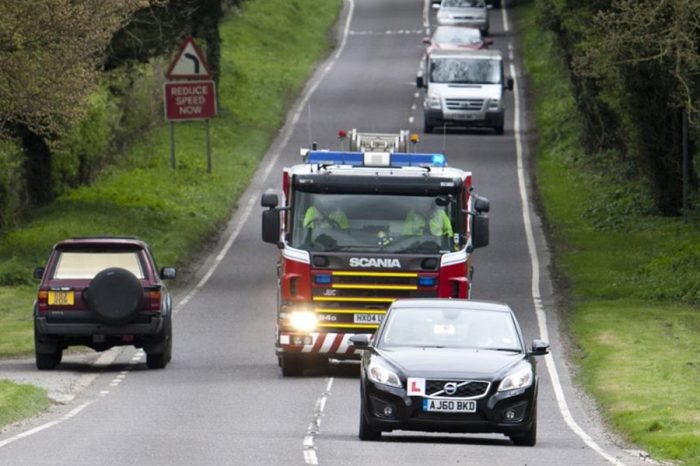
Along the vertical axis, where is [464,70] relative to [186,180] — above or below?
above

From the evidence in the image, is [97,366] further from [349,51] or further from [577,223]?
[349,51]

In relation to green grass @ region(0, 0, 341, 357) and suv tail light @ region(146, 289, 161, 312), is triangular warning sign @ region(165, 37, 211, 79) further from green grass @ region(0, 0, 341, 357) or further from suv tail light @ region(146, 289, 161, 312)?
suv tail light @ region(146, 289, 161, 312)

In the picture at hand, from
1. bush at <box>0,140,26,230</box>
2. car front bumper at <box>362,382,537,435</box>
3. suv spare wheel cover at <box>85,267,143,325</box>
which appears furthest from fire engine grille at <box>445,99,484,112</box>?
car front bumper at <box>362,382,537,435</box>

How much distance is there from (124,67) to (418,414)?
1077 inches

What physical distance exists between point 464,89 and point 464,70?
138 centimetres

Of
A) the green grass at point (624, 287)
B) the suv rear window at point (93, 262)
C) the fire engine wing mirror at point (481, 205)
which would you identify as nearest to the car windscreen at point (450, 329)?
the green grass at point (624, 287)

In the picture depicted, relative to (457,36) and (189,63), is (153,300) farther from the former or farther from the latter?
(457,36)

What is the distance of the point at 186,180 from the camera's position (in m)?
48.9

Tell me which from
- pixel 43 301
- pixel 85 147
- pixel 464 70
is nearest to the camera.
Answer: pixel 43 301

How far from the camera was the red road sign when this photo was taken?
45156 mm

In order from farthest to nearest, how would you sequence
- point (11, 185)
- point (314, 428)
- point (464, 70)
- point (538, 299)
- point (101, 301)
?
point (464, 70), point (11, 185), point (538, 299), point (101, 301), point (314, 428)

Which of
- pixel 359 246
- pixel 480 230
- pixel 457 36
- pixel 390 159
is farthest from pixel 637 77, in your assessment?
pixel 457 36

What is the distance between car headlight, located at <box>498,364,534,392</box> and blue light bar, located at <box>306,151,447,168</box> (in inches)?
308

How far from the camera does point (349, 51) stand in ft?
245
